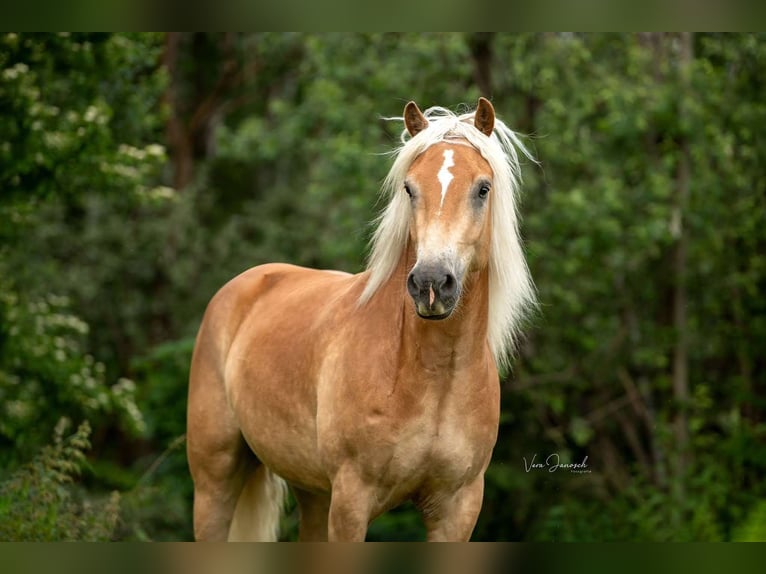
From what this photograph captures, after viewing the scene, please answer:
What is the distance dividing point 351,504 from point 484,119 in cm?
157

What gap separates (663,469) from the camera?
10492 mm

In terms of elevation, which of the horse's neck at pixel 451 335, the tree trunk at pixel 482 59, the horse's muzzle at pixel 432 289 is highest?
the tree trunk at pixel 482 59

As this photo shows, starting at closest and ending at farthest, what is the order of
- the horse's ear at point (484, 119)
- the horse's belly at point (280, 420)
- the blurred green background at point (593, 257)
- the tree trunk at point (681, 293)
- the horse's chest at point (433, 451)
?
1. the horse's chest at point (433, 451)
2. the horse's ear at point (484, 119)
3. the horse's belly at point (280, 420)
4. the blurred green background at point (593, 257)
5. the tree trunk at point (681, 293)

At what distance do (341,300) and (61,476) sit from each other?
209 cm

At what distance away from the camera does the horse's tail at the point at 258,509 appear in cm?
504

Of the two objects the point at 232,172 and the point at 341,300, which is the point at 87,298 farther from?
the point at 341,300

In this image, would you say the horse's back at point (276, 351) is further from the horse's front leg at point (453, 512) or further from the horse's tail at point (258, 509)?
the horse's front leg at point (453, 512)

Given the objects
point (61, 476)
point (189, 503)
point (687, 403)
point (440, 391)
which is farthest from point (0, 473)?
point (687, 403)

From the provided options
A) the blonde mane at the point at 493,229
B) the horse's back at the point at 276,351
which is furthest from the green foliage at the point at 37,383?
the blonde mane at the point at 493,229

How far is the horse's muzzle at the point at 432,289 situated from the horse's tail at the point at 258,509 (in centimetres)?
209

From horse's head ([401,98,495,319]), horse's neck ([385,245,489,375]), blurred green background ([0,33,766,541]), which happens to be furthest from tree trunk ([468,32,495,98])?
horse's neck ([385,245,489,375])

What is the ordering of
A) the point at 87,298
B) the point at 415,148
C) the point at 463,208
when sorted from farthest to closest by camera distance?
the point at 87,298 < the point at 415,148 < the point at 463,208

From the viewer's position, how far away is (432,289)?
3301 millimetres

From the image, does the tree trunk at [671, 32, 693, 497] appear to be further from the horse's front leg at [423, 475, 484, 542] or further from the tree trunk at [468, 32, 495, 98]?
the horse's front leg at [423, 475, 484, 542]
